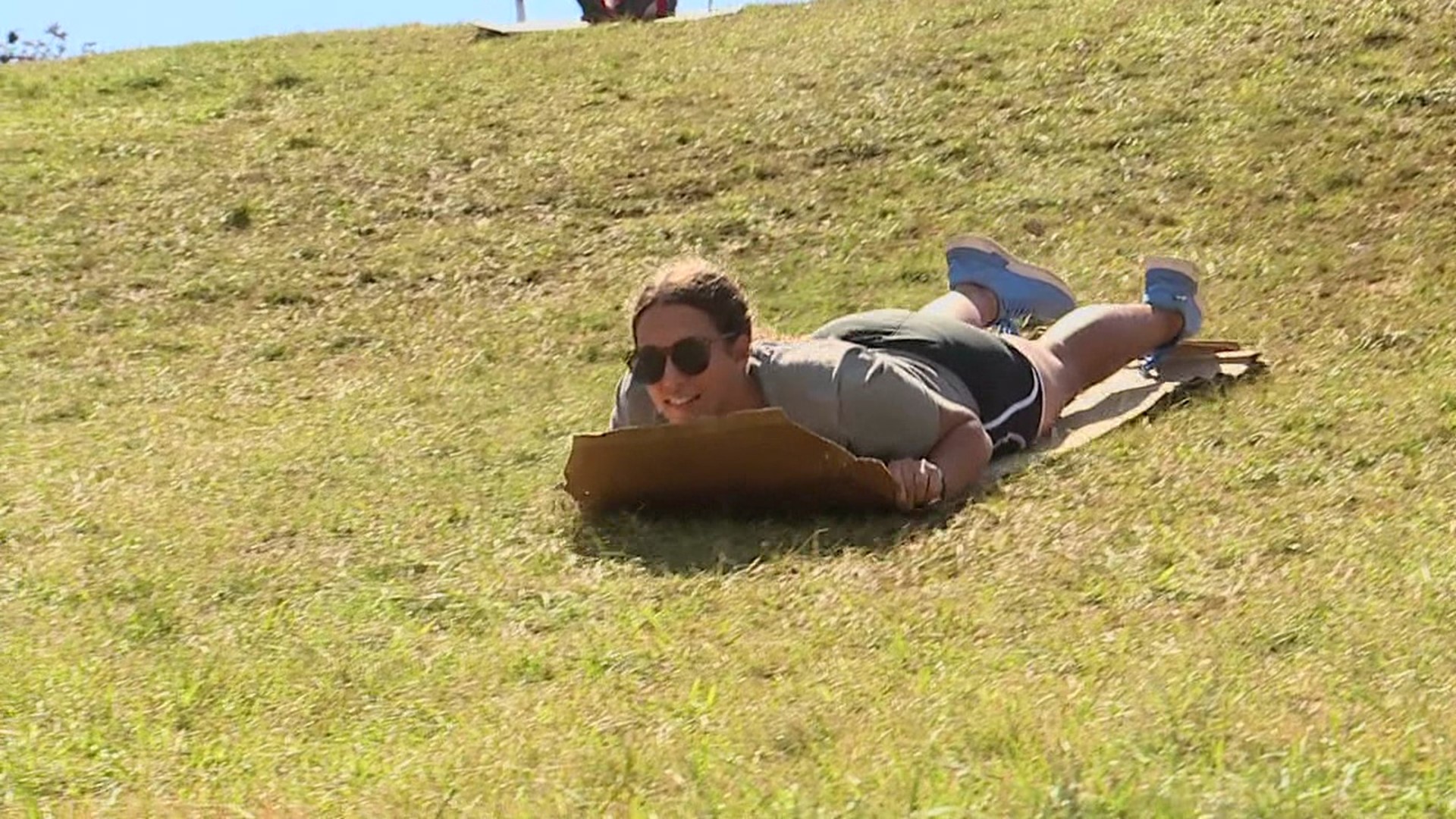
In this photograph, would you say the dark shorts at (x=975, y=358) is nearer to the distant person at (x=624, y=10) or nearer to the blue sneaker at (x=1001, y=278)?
the blue sneaker at (x=1001, y=278)

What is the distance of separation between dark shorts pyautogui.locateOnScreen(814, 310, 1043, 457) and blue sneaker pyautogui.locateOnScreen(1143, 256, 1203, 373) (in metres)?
0.81

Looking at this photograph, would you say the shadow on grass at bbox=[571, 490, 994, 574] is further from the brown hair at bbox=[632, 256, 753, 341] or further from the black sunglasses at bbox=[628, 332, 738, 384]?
the brown hair at bbox=[632, 256, 753, 341]

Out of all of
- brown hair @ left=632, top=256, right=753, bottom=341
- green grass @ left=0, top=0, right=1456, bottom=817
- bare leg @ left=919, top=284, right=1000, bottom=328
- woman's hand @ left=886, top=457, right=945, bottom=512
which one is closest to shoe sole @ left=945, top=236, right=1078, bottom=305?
bare leg @ left=919, top=284, right=1000, bottom=328

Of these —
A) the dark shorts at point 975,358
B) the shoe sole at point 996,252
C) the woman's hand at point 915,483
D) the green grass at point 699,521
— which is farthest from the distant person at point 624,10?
the woman's hand at point 915,483

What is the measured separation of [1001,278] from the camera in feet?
18.0

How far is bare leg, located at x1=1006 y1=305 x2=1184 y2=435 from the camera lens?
4844 millimetres

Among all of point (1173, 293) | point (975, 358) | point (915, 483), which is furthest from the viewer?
point (1173, 293)

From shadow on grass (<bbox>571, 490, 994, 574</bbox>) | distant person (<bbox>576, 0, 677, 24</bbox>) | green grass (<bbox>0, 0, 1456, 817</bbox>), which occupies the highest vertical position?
distant person (<bbox>576, 0, 677, 24</bbox>)

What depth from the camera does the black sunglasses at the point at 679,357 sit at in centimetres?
398

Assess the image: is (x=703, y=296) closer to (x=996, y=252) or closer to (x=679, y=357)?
(x=679, y=357)

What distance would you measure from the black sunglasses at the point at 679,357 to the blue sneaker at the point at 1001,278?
5.40 feet

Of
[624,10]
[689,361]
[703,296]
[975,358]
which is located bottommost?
[975,358]

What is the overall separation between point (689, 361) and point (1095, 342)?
1588mm

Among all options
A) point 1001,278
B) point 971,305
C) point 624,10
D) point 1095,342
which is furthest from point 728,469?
point 624,10
